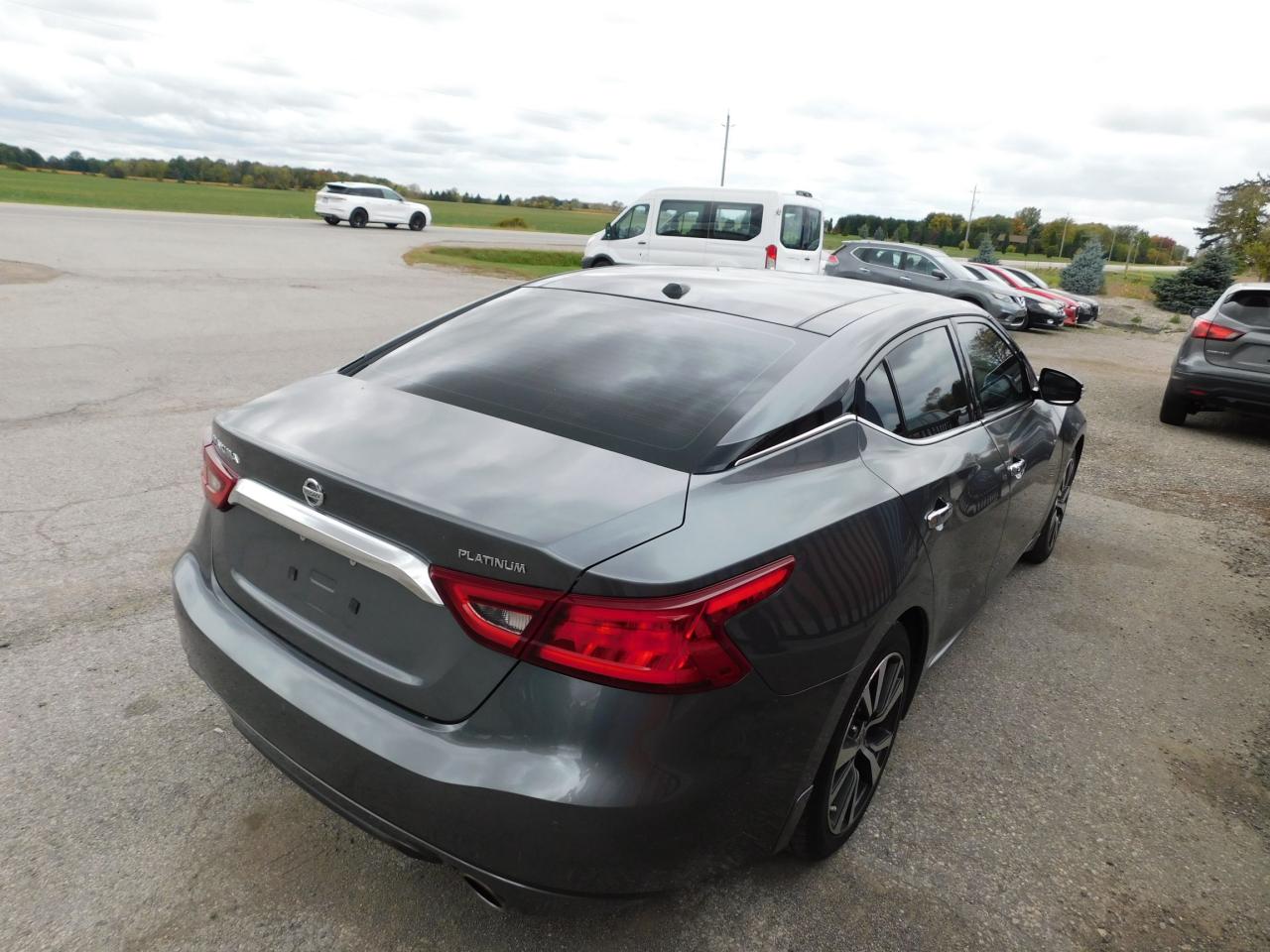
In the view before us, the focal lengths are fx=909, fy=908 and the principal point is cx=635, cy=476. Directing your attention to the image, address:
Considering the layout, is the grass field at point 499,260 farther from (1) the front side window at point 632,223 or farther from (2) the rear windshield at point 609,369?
(2) the rear windshield at point 609,369

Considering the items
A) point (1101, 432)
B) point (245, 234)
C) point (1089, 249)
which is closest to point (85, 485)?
point (1101, 432)

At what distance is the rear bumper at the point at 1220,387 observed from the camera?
880 cm

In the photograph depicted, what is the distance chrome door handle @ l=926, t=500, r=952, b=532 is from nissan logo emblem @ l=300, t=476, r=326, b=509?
5.55 ft

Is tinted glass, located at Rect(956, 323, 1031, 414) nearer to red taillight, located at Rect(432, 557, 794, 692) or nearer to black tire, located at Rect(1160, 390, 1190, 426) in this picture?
red taillight, located at Rect(432, 557, 794, 692)

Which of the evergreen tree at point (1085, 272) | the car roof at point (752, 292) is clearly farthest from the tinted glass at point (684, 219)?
the evergreen tree at point (1085, 272)

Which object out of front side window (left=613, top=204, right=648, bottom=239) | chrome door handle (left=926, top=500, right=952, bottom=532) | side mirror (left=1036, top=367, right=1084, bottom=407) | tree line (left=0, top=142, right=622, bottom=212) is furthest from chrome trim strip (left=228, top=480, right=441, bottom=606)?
tree line (left=0, top=142, right=622, bottom=212)

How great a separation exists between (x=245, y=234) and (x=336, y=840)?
27.7 meters

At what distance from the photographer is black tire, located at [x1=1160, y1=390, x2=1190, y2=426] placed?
9695 mm

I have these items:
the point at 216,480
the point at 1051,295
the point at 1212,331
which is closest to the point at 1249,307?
the point at 1212,331

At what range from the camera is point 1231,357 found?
29.5 feet

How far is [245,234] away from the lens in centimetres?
2678

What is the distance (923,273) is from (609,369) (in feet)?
61.1

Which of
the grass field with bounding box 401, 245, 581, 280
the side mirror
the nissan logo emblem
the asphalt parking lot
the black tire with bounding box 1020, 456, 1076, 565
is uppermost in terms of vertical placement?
the side mirror

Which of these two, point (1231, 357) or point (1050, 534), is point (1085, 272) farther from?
point (1050, 534)
